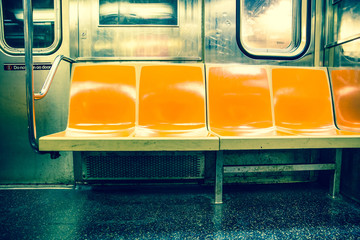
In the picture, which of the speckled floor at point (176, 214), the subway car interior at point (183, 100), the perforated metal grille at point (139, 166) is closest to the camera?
the speckled floor at point (176, 214)

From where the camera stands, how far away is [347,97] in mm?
1869

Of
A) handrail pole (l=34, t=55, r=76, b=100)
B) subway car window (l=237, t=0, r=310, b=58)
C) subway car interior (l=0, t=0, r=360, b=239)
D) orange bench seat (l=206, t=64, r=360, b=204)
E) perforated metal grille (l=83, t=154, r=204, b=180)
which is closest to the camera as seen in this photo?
handrail pole (l=34, t=55, r=76, b=100)

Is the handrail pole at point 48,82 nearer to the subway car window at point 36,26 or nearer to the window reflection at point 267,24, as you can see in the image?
the subway car window at point 36,26

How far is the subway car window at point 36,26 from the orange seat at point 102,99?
1.47ft

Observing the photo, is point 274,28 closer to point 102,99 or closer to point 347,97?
point 347,97

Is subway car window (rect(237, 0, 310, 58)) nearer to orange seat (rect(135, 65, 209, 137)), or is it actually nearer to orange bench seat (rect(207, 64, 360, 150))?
orange bench seat (rect(207, 64, 360, 150))

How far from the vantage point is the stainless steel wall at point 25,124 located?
2.05m

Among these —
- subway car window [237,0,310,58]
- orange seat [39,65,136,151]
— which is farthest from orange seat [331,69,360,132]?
orange seat [39,65,136,151]

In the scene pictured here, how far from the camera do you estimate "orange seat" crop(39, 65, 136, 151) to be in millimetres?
1788

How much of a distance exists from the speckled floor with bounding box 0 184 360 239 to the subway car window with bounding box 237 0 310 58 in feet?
4.37

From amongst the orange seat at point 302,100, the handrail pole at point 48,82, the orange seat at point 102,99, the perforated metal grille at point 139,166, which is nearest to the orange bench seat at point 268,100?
the orange seat at point 302,100

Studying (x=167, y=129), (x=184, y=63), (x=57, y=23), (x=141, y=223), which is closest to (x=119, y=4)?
(x=57, y=23)

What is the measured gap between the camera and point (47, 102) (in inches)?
81.7

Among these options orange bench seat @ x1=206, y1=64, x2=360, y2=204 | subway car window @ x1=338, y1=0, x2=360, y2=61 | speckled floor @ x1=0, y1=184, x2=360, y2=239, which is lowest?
speckled floor @ x1=0, y1=184, x2=360, y2=239
